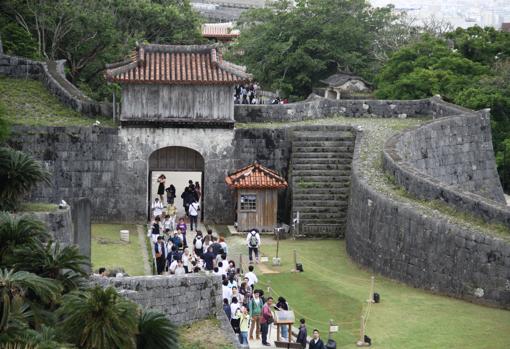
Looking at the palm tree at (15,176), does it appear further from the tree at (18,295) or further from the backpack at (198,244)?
the tree at (18,295)

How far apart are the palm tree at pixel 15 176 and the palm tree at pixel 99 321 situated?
28.6 feet

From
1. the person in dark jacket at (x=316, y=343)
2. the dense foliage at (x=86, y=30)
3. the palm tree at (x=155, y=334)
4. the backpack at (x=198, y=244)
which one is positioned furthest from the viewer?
the dense foliage at (x=86, y=30)

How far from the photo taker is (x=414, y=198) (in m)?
36.0

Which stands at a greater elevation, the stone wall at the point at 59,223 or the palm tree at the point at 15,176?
the palm tree at the point at 15,176

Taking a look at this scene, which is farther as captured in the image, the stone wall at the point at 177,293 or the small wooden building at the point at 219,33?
the small wooden building at the point at 219,33

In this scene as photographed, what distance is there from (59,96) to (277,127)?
862 centimetres

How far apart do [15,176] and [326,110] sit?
67.9ft

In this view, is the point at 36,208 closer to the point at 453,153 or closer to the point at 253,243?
the point at 253,243

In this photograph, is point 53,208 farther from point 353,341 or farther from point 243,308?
point 353,341

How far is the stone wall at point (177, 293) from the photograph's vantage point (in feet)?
86.1

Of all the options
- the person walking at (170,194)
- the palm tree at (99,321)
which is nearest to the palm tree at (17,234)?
the palm tree at (99,321)

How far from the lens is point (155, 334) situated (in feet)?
74.7

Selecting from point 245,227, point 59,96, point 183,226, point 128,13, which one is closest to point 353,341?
point 183,226

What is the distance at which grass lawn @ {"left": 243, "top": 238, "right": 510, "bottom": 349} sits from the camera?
2778cm
